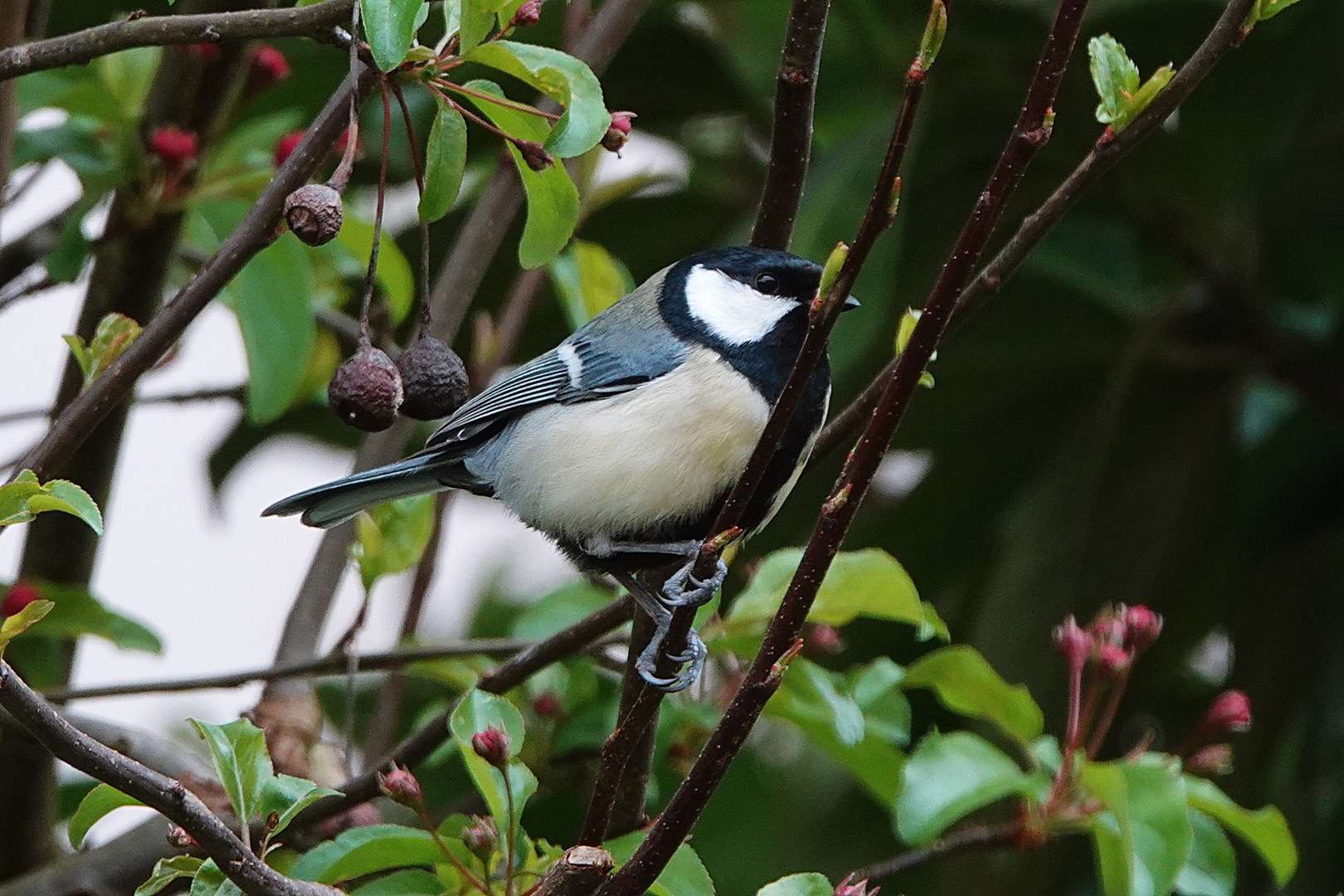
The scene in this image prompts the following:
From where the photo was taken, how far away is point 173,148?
6.36 feet

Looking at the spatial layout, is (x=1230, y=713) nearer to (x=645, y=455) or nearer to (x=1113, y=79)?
(x=645, y=455)

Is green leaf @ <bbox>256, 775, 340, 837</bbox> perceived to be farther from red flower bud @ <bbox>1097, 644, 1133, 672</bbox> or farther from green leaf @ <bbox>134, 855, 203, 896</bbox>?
red flower bud @ <bbox>1097, 644, 1133, 672</bbox>

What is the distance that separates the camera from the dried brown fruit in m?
1.53

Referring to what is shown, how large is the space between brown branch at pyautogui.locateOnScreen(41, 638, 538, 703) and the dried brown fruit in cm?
42

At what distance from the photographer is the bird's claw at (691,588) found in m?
1.38

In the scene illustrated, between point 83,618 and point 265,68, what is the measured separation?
765 millimetres

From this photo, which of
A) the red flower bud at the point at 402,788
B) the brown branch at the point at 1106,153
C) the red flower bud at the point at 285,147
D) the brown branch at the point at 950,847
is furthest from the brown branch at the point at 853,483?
the red flower bud at the point at 285,147

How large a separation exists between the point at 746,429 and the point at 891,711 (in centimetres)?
45

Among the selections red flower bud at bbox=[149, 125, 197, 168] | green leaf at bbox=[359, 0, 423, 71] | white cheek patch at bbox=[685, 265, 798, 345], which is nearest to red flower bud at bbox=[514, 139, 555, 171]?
green leaf at bbox=[359, 0, 423, 71]

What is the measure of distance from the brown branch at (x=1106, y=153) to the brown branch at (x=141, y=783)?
65cm

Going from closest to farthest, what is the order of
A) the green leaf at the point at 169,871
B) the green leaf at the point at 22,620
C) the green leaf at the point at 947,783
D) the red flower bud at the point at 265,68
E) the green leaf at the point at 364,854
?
1. the green leaf at the point at 22,620
2. the green leaf at the point at 169,871
3. the green leaf at the point at 364,854
4. the green leaf at the point at 947,783
5. the red flower bud at the point at 265,68

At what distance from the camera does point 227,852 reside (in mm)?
1175

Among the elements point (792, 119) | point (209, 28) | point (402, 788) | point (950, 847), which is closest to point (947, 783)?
point (950, 847)

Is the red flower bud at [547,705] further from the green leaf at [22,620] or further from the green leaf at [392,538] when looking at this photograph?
the green leaf at [22,620]
